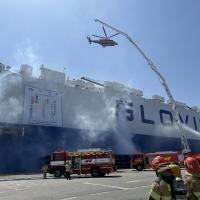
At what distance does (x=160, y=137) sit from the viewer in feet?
232

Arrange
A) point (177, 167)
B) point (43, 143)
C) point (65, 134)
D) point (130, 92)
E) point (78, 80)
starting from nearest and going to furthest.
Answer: point (177, 167) → point (43, 143) → point (65, 134) → point (78, 80) → point (130, 92)

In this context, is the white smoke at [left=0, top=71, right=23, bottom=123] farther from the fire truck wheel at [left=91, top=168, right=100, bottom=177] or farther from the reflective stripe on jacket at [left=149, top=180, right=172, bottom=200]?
the reflective stripe on jacket at [left=149, top=180, right=172, bottom=200]

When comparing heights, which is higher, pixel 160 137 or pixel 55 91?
pixel 55 91

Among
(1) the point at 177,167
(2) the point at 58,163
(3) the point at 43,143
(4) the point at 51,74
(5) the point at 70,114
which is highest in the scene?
(4) the point at 51,74

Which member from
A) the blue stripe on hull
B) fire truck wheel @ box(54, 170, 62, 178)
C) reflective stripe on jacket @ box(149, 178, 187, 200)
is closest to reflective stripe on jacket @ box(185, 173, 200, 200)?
reflective stripe on jacket @ box(149, 178, 187, 200)

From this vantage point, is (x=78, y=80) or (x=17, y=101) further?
(x=78, y=80)

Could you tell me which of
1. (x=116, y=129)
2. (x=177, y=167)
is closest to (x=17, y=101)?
(x=116, y=129)

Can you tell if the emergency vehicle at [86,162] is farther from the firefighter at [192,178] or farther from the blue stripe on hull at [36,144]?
the firefighter at [192,178]

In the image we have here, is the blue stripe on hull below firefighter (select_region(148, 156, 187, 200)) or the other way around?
the other way around

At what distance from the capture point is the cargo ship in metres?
46.5

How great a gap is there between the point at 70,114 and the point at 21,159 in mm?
11242

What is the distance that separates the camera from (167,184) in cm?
440

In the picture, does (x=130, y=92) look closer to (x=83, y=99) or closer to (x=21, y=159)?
(x=83, y=99)

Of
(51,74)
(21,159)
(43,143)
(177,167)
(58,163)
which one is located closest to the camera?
(177,167)
